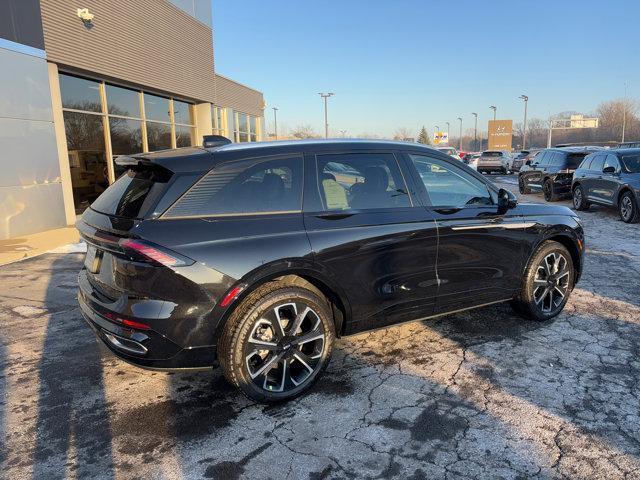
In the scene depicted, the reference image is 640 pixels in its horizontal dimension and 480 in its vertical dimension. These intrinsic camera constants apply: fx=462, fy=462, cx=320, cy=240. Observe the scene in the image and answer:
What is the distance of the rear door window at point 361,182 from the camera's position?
342 centimetres

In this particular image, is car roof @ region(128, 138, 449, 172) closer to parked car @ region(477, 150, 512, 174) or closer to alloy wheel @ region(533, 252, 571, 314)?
alloy wheel @ region(533, 252, 571, 314)

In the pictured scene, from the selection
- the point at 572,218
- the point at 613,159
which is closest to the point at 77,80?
the point at 572,218

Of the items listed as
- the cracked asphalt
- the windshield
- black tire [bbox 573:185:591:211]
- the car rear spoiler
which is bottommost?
the cracked asphalt

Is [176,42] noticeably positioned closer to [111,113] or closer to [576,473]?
[111,113]

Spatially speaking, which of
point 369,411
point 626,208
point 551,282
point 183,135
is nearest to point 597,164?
point 626,208

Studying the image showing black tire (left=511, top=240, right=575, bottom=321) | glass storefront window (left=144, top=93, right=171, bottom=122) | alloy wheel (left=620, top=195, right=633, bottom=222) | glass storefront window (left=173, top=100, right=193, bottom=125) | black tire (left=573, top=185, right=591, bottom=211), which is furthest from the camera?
glass storefront window (left=173, top=100, right=193, bottom=125)

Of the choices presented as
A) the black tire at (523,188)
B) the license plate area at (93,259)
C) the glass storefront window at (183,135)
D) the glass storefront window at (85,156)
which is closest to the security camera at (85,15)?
the glass storefront window at (85,156)

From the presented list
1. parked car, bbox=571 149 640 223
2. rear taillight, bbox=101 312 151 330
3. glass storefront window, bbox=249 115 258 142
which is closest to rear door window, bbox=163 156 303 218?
rear taillight, bbox=101 312 151 330

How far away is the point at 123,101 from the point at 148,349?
12251 mm

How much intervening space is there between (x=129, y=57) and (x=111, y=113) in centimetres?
163

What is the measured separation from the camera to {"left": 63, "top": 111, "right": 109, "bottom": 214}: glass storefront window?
1127 cm

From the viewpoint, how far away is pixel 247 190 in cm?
312

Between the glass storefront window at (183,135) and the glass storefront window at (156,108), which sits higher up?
the glass storefront window at (156,108)

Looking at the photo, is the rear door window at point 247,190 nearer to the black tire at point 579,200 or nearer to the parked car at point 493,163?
the black tire at point 579,200
